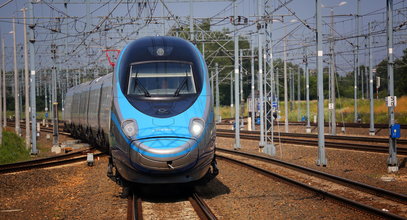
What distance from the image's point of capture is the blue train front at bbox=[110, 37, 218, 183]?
11.3 meters

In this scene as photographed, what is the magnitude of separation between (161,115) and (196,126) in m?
0.76

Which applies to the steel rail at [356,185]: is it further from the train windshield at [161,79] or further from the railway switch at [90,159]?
the railway switch at [90,159]

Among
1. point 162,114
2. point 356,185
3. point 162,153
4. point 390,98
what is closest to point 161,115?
point 162,114

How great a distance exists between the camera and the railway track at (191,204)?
34.1 ft

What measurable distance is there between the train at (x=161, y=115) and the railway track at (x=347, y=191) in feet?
9.71

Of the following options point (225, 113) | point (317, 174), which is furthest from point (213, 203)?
point (225, 113)

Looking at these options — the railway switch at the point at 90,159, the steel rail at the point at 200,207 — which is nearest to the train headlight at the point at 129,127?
the steel rail at the point at 200,207

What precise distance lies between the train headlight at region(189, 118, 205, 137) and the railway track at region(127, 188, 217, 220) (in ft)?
4.74

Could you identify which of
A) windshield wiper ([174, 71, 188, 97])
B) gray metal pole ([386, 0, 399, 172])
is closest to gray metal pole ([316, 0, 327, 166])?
gray metal pole ([386, 0, 399, 172])

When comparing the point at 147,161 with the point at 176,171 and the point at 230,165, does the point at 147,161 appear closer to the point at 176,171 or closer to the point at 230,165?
the point at 176,171

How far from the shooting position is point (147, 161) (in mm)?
11156

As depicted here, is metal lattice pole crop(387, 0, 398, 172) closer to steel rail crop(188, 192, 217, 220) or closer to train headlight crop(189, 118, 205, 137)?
steel rail crop(188, 192, 217, 220)

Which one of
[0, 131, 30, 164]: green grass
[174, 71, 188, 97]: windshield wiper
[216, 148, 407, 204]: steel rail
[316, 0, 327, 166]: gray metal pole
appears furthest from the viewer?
[0, 131, 30, 164]: green grass

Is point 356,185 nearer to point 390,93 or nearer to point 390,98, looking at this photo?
point 390,98
